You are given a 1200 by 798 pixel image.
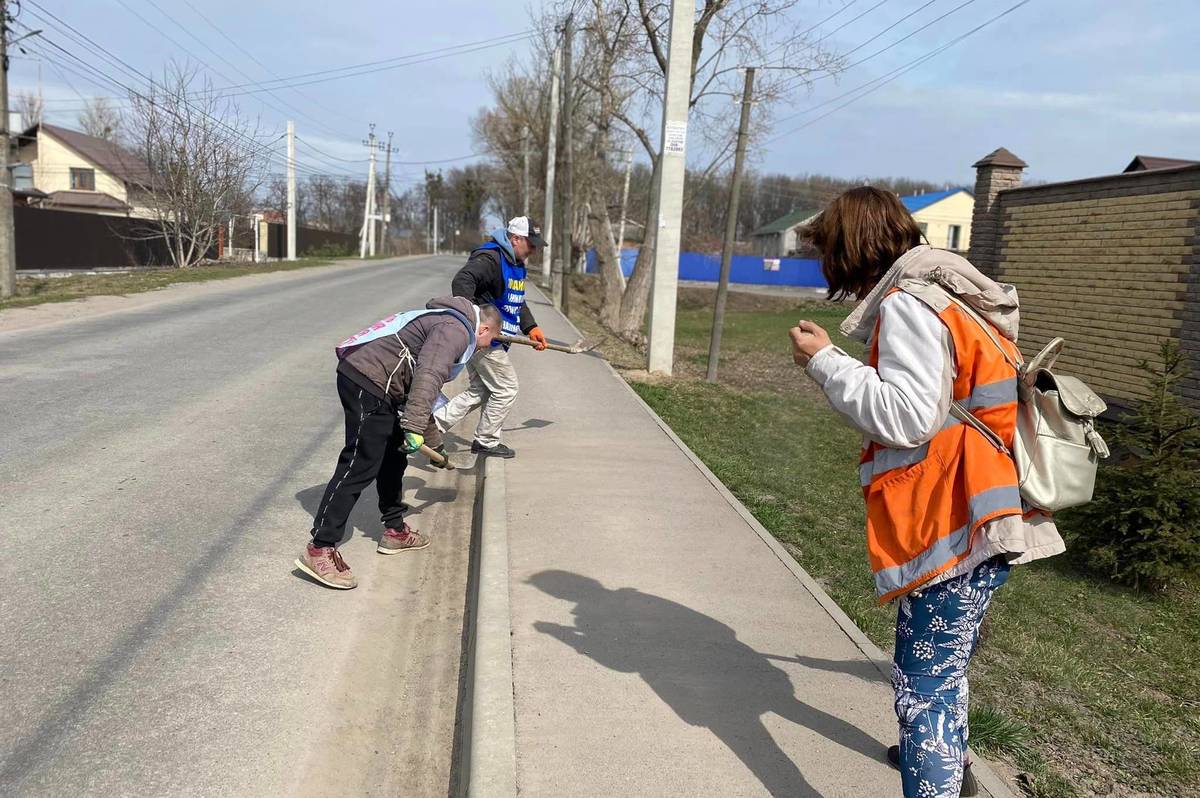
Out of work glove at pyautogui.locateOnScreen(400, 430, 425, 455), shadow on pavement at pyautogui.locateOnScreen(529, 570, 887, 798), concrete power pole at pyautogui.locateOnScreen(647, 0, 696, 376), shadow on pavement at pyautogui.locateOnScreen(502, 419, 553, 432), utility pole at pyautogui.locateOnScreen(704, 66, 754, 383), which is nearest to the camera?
shadow on pavement at pyautogui.locateOnScreen(529, 570, 887, 798)

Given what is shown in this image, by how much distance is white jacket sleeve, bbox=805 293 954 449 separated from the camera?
2092 millimetres

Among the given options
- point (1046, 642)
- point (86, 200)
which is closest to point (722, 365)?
point (1046, 642)

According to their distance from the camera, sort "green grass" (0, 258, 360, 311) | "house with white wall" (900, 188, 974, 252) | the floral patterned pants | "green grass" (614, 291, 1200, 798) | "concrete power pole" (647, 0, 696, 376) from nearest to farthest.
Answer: the floral patterned pants
"green grass" (614, 291, 1200, 798)
"concrete power pole" (647, 0, 696, 376)
"green grass" (0, 258, 360, 311)
"house with white wall" (900, 188, 974, 252)

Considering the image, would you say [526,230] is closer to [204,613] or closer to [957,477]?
[204,613]

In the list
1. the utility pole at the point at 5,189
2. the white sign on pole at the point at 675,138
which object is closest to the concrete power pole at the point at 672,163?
the white sign on pole at the point at 675,138

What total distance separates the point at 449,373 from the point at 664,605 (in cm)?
155

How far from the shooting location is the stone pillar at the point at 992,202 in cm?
1351

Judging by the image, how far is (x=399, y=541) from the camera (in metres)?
4.97

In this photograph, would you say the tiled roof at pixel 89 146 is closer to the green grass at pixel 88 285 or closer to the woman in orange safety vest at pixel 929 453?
the green grass at pixel 88 285

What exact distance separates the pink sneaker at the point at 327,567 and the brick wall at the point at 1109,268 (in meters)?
8.00

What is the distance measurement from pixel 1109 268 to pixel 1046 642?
7.96 meters

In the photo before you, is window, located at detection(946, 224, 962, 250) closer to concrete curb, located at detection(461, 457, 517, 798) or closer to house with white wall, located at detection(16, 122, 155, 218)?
house with white wall, located at detection(16, 122, 155, 218)

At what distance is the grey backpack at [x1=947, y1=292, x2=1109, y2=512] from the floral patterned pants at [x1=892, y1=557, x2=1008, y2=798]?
0.23m

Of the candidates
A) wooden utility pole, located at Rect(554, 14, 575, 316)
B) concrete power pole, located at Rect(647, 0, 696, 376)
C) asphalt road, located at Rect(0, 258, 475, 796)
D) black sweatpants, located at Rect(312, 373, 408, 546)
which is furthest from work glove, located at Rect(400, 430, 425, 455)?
wooden utility pole, located at Rect(554, 14, 575, 316)
